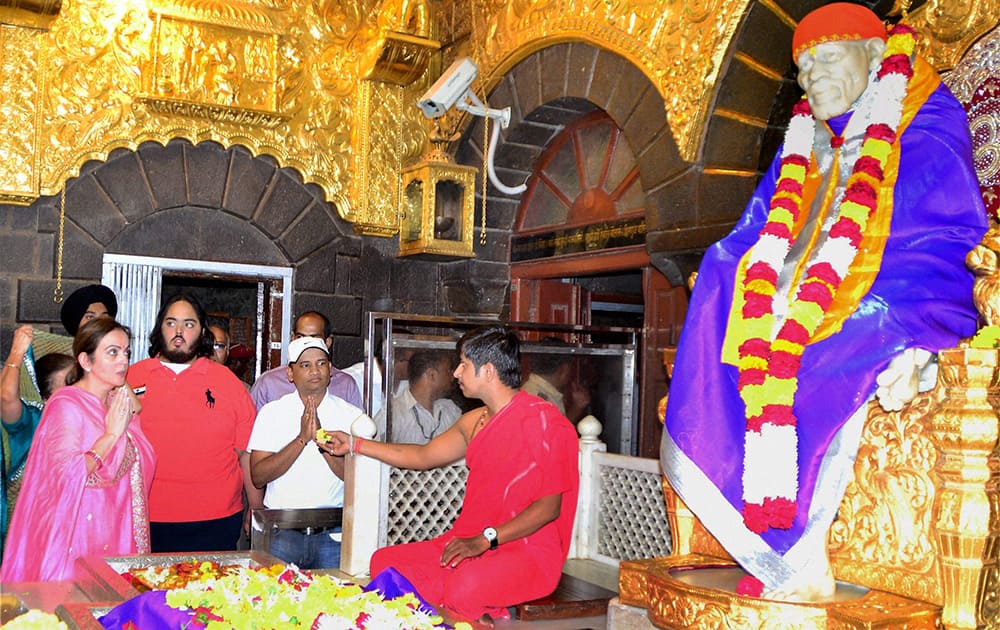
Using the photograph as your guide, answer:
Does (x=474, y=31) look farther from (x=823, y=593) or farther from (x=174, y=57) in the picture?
(x=823, y=593)

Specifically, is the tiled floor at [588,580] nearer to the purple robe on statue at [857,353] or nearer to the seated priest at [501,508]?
the seated priest at [501,508]

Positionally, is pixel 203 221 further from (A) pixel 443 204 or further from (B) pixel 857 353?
(B) pixel 857 353

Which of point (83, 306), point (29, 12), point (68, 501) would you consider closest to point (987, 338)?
point (68, 501)

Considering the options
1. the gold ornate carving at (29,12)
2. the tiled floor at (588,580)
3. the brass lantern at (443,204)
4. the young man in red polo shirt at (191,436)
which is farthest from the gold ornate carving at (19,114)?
the tiled floor at (588,580)

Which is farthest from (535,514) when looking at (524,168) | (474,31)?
(474,31)

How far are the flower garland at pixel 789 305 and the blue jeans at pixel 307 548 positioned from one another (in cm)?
236

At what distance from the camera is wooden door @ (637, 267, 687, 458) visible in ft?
20.0

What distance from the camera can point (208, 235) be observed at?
7340 millimetres

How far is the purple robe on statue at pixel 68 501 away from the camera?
13.7 feet

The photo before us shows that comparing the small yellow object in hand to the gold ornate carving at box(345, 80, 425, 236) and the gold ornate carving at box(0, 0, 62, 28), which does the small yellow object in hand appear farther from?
the gold ornate carving at box(0, 0, 62, 28)

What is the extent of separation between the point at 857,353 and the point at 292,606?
5.80ft

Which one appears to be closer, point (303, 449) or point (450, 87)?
point (303, 449)

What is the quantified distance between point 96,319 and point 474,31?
4032 millimetres

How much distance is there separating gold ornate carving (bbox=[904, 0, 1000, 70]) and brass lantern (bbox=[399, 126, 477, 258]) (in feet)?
12.4
